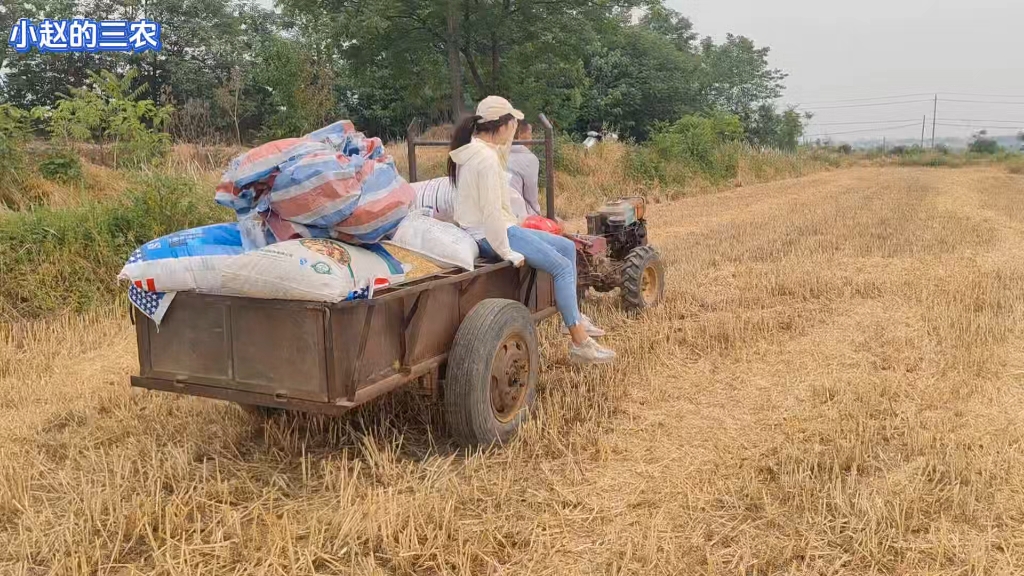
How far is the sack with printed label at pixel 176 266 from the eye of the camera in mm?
3244

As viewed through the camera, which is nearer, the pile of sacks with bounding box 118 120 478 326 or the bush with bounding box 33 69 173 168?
the pile of sacks with bounding box 118 120 478 326

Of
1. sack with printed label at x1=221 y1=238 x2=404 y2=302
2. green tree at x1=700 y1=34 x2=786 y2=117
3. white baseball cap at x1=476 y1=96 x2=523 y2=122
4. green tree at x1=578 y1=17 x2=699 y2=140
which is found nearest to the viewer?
sack with printed label at x1=221 y1=238 x2=404 y2=302

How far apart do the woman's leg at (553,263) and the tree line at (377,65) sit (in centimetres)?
719

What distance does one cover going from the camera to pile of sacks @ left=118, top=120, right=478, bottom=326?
3.06 meters

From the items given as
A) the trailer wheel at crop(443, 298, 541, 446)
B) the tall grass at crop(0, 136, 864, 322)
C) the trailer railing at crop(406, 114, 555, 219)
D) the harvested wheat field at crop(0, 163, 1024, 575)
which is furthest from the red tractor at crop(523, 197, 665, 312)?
the tall grass at crop(0, 136, 864, 322)

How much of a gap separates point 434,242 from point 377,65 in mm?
18919

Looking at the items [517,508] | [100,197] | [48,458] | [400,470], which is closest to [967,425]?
[517,508]

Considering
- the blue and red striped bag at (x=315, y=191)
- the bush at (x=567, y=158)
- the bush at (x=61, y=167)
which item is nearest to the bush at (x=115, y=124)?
the bush at (x=61, y=167)

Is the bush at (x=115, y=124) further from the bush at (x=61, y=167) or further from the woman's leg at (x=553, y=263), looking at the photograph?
the woman's leg at (x=553, y=263)

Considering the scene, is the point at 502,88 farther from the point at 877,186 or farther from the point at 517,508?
the point at 517,508

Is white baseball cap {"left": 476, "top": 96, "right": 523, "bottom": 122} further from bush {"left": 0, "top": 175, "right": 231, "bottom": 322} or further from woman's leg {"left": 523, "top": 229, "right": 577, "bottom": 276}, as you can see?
bush {"left": 0, "top": 175, "right": 231, "bottom": 322}

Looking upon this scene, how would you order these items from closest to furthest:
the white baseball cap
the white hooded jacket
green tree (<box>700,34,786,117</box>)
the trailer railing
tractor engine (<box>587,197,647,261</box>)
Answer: the white hooded jacket < the white baseball cap < the trailer railing < tractor engine (<box>587,197,647,261</box>) < green tree (<box>700,34,786,117</box>)

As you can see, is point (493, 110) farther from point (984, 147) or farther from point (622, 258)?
point (984, 147)

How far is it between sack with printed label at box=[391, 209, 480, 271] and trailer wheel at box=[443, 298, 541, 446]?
0.24 meters
